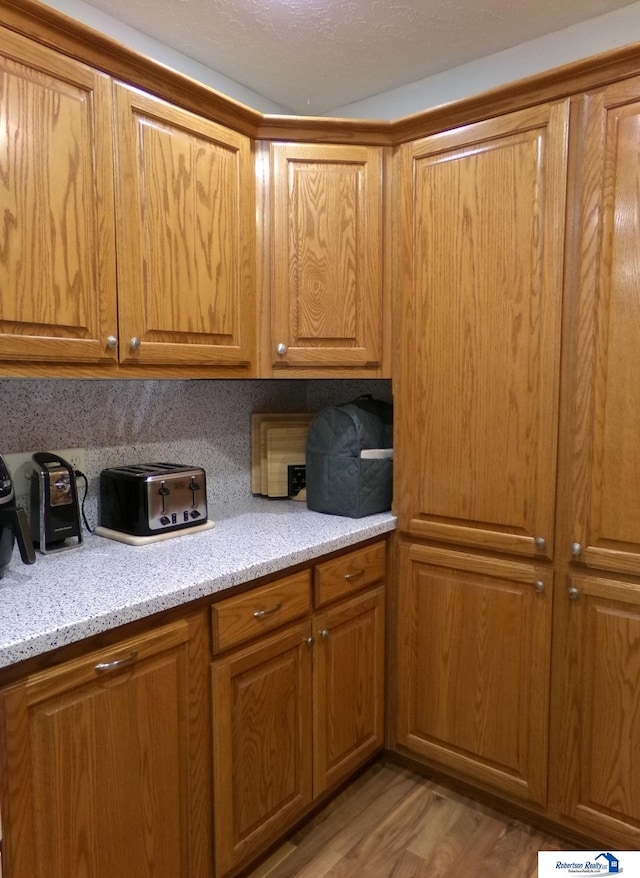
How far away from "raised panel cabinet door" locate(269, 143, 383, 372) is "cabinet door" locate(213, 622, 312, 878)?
0.87 metres

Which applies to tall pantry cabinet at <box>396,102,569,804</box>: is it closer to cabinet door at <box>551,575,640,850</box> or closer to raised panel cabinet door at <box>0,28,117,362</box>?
cabinet door at <box>551,575,640,850</box>

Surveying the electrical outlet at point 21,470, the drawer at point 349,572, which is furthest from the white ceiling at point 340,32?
the drawer at point 349,572

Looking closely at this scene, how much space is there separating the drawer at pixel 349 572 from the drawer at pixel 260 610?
5cm

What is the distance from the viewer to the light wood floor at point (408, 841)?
1620 millimetres

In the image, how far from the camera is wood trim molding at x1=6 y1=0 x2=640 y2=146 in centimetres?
130

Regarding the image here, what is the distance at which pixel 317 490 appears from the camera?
6.63 feet

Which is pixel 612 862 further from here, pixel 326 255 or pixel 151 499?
pixel 326 255

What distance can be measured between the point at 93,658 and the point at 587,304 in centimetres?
145

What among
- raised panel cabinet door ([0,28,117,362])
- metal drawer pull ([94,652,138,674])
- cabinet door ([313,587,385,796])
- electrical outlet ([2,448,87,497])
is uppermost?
raised panel cabinet door ([0,28,117,362])

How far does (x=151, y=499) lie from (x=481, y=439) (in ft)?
3.20

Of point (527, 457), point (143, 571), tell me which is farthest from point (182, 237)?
point (527, 457)

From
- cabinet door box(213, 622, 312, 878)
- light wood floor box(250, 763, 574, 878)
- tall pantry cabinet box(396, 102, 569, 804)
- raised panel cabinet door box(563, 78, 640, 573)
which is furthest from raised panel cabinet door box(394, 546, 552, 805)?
cabinet door box(213, 622, 312, 878)

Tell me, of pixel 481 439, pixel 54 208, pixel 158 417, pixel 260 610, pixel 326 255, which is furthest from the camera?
pixel 158 417

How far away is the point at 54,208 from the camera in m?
Answer: 1.33
